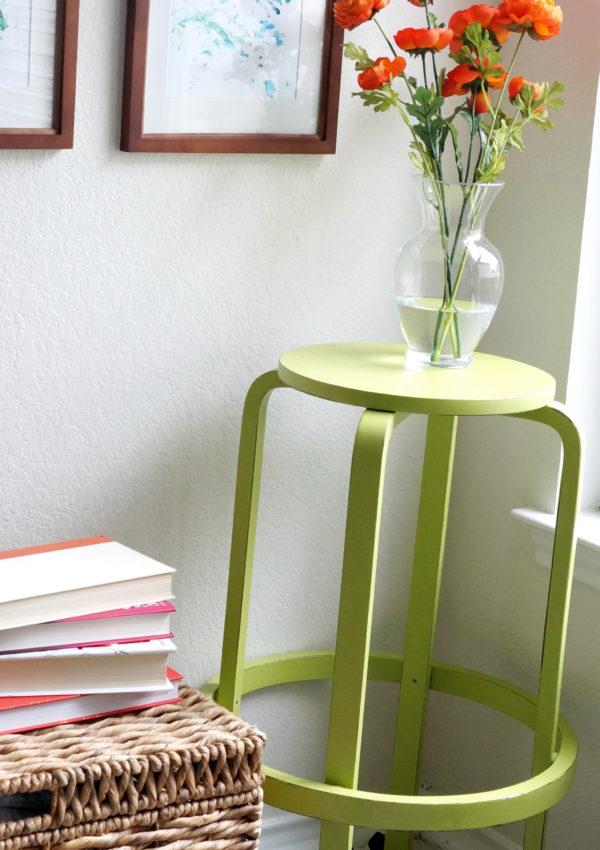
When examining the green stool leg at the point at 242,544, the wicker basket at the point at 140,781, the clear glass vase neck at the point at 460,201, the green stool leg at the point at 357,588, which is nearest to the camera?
the wicker basket at the point at 140,781

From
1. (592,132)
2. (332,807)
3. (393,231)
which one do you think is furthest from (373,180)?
(332,807)

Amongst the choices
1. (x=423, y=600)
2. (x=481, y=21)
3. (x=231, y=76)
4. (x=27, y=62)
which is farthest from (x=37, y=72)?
(x=423, y=600)

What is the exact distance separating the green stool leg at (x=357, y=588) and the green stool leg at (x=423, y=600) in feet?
1.10

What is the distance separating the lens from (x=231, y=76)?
1.31 metres

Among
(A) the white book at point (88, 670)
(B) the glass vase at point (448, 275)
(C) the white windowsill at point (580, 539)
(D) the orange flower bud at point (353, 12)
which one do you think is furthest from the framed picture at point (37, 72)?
(C) the white windowsill at point (580, 539)

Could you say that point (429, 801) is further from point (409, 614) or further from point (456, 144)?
point (456, 144)

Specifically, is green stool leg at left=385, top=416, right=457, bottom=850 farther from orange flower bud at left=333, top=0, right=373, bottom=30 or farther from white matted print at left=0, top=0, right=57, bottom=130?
white matted print at left=0, top=0, right=57, bottom=130

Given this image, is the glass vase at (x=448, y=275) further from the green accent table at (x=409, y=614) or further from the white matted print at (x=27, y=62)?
the white matted print at (x=27, y=62)

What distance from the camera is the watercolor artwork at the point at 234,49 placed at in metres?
1.26

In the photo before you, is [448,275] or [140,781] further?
[448,275]

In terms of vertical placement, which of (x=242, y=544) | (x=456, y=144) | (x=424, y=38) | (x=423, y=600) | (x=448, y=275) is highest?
(x=424, y=38)

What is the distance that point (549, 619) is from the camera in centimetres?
134

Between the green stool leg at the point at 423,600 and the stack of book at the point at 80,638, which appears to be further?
the green stool leg at the point at 423,600

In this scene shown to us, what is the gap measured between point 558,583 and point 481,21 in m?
0.64
